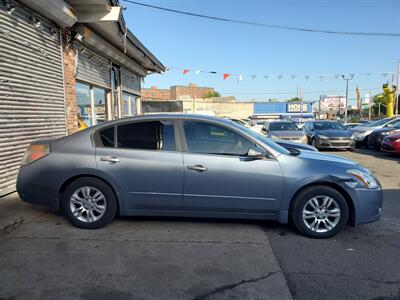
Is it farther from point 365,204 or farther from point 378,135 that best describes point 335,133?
point 365,204

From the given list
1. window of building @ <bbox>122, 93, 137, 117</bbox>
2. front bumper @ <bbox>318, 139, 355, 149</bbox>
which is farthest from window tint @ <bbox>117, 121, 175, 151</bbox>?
front bumper @ <bbox>318, 139, 355, 149</bbox>

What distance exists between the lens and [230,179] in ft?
13.7

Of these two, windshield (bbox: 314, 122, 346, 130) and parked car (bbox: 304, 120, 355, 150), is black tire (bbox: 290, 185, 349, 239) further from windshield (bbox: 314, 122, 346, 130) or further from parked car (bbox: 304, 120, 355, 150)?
windshield (bbox: 314, 122, 346, 130)

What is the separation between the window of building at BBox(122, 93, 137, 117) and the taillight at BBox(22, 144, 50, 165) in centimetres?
887


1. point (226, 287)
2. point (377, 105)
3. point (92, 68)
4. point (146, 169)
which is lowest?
point (226, 287)

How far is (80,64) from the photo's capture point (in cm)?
877

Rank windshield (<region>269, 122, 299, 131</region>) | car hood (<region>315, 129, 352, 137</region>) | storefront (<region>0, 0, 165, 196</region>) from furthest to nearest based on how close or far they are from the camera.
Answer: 1. windshield (<region>269, 122, 299, 131</region>)
2. car hood (<region>315, 129, 352, 137</region>)
3. storefront (<region>0, 0, 165, 196</region>)

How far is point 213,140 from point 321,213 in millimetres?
1650

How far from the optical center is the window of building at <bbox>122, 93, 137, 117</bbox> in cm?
1363

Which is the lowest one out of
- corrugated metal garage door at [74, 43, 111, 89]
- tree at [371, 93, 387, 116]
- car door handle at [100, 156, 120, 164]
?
car door handle at [100, 156, 120, 164]

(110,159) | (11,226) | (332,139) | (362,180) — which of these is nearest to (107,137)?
(110,159)

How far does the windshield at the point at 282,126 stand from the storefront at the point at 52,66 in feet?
21.7

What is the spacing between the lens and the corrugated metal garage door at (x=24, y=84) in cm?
583

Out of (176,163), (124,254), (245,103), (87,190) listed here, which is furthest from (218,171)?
(245,103)
